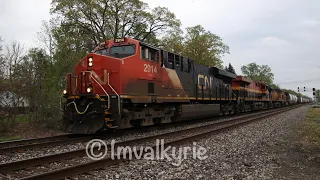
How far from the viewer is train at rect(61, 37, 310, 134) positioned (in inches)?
404

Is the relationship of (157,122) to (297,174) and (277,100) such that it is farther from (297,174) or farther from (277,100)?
(277,100)

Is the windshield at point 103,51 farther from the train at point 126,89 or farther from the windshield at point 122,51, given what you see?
the windshield at point 122,51

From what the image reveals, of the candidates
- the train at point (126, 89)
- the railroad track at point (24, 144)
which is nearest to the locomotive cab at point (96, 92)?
the train at point (126, 89)

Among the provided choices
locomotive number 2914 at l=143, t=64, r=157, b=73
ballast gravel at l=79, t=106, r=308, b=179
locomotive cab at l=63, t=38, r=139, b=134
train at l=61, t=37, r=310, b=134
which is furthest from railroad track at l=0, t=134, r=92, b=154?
locomotive number 2914 at l=143, t=64, r=157, b=73

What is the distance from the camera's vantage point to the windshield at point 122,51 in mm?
11572

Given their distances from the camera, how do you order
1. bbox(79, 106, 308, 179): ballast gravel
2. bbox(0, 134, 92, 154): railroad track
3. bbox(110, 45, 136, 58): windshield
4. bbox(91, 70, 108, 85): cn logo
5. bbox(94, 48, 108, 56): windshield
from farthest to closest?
bbox(94, 48, 108, 56): windshield → bbox(110, 45, 136, 58): windshield → bbox(91, 70, 108, 85): cn logo → bbox(0, 134, 92, 154): railroad track → bbox(79, 106, 308, 179): ballast gravel

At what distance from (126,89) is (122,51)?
71.8 inches

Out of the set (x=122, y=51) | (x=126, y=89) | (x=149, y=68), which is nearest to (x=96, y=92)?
(x=126, y=89)

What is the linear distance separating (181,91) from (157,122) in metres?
2.40

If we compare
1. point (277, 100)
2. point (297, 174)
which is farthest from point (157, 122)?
point (277, 100)

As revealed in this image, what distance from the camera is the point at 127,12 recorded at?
3375 centimetres

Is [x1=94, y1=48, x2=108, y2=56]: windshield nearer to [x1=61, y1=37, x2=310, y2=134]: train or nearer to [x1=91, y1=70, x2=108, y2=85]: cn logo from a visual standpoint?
[x1=61, y1=37, x2=310, y2=134]: train

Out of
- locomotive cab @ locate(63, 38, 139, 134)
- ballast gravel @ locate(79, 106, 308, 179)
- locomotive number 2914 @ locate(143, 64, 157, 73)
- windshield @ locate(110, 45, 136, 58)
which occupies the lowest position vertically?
ballast gravel @ locate(79, 106, 308, 179)

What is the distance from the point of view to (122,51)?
11.7m
